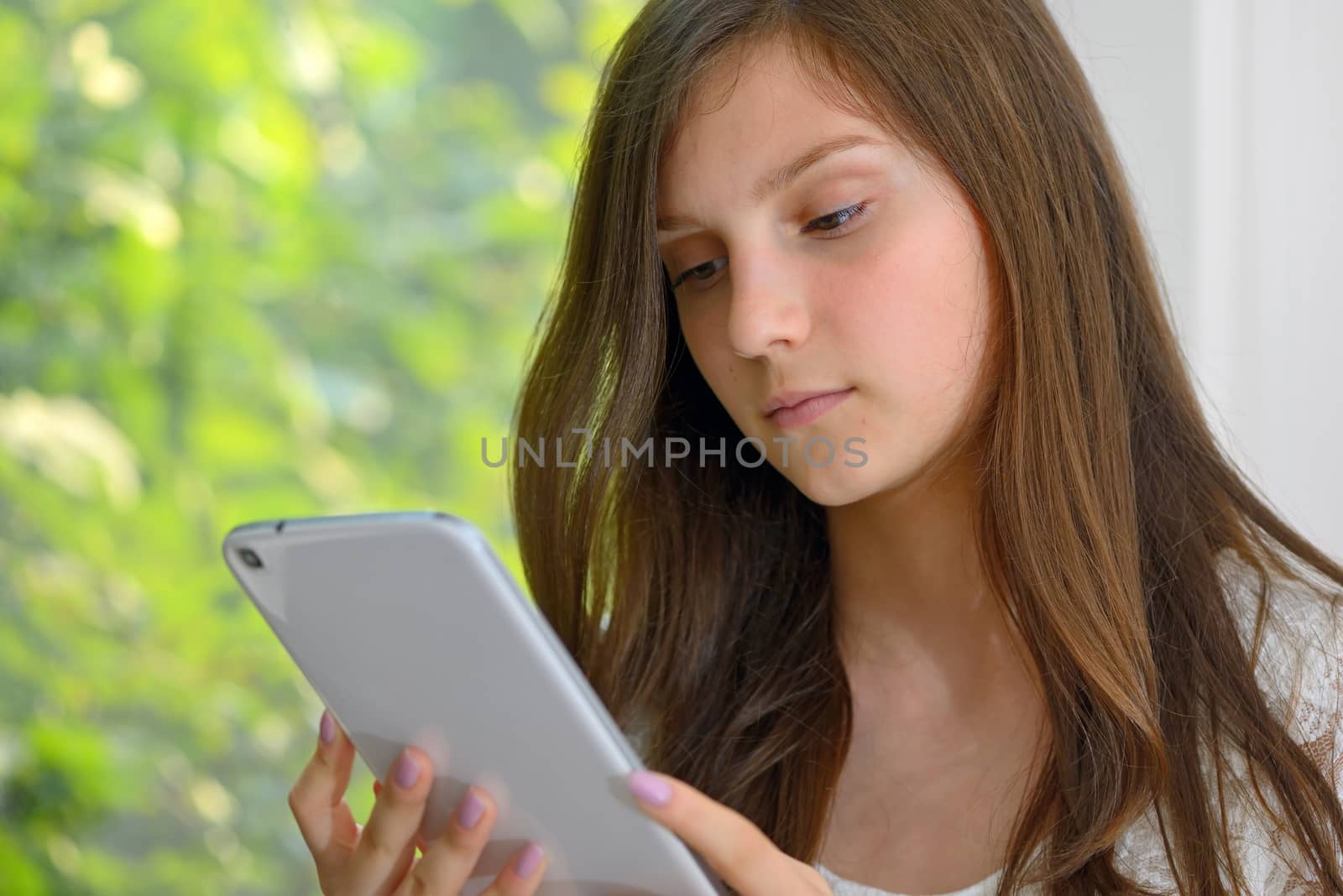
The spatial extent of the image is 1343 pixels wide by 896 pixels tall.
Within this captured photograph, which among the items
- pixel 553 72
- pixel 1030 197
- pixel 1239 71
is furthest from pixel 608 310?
pixel 553 72

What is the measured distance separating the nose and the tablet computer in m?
0.30

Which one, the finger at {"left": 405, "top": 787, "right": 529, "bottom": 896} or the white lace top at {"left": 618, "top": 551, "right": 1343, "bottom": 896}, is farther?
the white lace top at {"left": 618, "top": 551, "right": 1343, "bottom": 896}

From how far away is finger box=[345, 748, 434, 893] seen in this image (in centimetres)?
75

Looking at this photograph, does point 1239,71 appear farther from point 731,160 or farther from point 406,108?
point 406,108

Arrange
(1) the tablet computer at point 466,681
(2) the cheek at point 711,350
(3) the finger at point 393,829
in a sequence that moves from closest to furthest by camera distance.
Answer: (1) the tablet computer at point 466,681, (3) the finger at point 393,829, (2) the cheek at point 711,350

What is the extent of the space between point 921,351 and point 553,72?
1.14 meters

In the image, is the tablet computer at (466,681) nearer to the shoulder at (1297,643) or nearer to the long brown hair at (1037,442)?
the long brown hair at (1037,442)

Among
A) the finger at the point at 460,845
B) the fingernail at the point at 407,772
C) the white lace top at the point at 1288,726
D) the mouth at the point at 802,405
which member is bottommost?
the white lace top at the point at 1288,726

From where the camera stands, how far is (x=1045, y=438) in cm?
92

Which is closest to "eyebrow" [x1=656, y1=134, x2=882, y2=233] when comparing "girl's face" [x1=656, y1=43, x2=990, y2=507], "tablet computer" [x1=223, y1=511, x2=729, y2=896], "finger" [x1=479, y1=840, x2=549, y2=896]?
"girl's face" [x1=656, y1=43, x2=990, y2=507]

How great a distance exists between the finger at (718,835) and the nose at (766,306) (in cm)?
33

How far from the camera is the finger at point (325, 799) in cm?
86

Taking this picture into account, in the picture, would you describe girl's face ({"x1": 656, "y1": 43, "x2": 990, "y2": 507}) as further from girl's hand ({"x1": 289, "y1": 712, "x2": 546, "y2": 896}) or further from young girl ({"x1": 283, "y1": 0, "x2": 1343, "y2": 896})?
girl's hand ({"x1": 289, "y1": 712, "x2": 546, "y2": 896})

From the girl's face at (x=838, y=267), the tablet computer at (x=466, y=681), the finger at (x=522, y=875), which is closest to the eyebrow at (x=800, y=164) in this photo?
the girl's face at (x=838, y=267)
